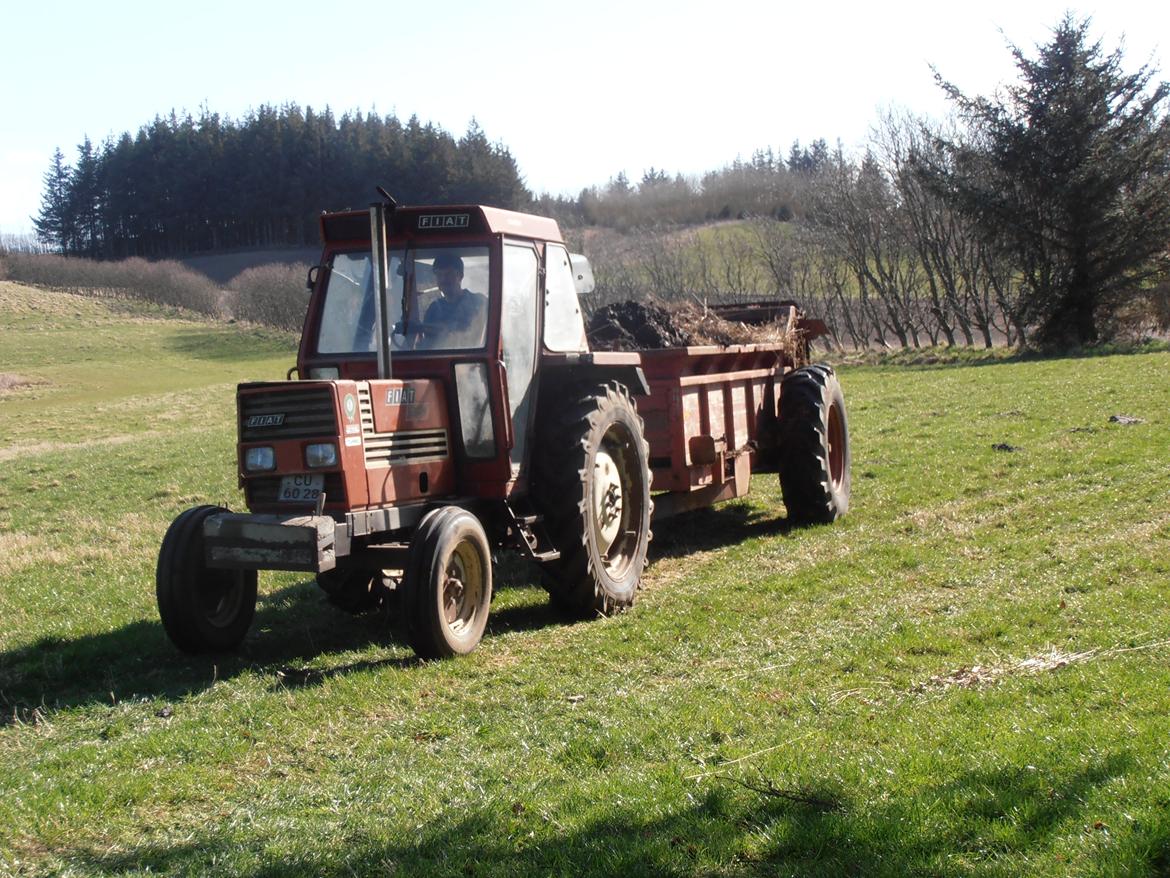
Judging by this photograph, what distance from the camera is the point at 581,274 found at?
9.73m

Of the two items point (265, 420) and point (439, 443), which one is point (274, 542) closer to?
point (265, 420)

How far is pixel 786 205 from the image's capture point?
6103 centimetres

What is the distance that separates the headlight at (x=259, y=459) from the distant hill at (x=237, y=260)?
206 feet

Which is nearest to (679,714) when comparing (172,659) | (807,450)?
(172,659)

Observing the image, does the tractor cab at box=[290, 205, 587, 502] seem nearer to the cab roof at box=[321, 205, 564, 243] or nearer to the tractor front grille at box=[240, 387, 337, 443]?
the cab roof at box=[321, 205, 564, 243]

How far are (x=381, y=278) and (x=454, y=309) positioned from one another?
2.73 ft

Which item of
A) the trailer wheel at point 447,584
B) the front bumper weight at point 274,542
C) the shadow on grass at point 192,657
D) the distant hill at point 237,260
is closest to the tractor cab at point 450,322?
the trailer wheel at point 447,584

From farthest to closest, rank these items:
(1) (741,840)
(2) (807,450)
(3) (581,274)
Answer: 1. (2) (807,450)
2. (3) (581,274)
3. (1) (741,840)

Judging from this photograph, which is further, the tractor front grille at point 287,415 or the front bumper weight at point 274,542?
the tractor front grille at point 287,415

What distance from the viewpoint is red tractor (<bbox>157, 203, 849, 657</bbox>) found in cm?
720

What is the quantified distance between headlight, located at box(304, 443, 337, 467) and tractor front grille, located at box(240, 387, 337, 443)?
0.07 meters

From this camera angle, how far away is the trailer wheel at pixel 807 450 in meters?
11.7

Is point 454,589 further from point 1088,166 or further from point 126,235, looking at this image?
point 126,235

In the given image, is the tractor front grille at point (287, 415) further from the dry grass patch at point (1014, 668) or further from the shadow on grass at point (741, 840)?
the dry grass patch at point (1014, 668)
